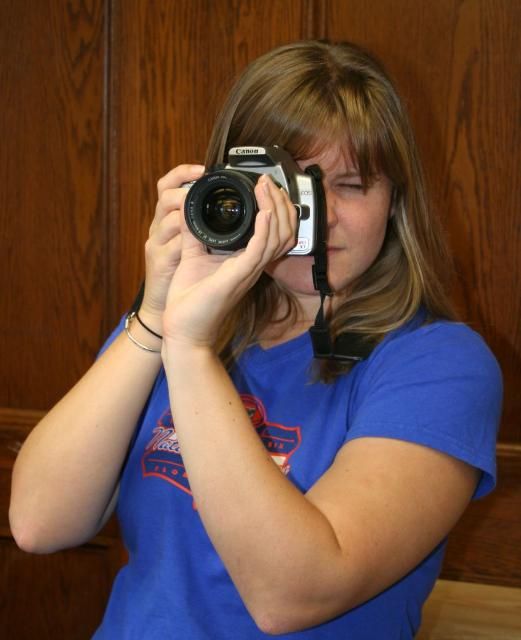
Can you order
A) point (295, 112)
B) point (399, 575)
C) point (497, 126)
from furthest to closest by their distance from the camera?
point (497, 126)
point (295, 112)
point (399, 575)

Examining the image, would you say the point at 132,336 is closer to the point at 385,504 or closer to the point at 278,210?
the point at 278,210

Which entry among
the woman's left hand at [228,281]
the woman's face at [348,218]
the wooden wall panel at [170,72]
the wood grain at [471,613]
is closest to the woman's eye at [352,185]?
the woman's face at [348,218]

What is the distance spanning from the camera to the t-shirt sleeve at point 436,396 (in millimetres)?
723

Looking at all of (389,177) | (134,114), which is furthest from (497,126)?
(134,114)

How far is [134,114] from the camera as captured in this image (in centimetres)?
141

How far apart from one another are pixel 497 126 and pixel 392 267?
0.47 metres

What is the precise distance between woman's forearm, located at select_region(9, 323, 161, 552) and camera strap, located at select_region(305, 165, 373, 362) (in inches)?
6.6

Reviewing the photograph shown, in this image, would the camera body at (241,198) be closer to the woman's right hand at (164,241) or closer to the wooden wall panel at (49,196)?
the woman's right hand at (164,241)

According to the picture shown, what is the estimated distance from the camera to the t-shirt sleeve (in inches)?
28.5

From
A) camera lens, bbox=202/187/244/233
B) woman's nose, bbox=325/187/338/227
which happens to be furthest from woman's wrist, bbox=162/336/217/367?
woman's nose, bbox=325/187/338/227

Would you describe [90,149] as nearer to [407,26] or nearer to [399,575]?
[407,26]

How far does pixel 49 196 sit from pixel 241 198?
0.81 meters

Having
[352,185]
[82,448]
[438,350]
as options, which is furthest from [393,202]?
[82,448]

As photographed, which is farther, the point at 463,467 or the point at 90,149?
the point at 90,149
